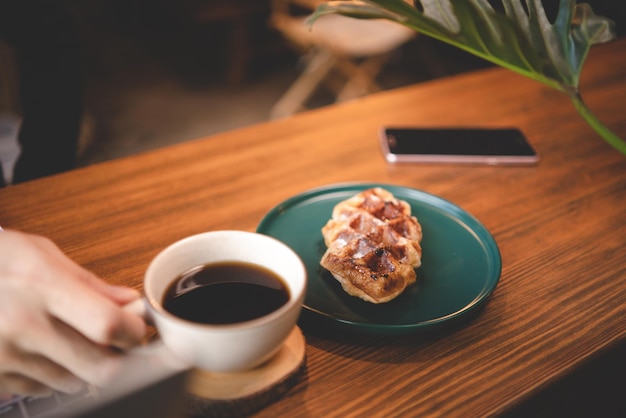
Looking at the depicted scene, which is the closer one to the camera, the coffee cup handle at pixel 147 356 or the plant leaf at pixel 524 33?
the coffee cup handle at pixel 147 356

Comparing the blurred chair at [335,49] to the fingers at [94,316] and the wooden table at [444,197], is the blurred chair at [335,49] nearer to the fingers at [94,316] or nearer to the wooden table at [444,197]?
the wooden table at [444,197]

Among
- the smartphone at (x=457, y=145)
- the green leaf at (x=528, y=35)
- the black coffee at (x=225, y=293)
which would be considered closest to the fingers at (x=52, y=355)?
the black coffee at (x=225, y=293)

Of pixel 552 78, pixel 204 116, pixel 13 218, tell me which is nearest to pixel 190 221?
pixel 13 218

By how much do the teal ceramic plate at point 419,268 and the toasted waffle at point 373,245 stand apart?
0.02 meters

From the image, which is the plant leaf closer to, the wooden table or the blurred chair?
the wooden table

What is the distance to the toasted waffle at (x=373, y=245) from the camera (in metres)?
0.83

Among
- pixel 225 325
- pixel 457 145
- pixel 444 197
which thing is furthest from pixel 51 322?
pixel 457 145

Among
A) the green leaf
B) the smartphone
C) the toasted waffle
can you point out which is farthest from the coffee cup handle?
the smartphone

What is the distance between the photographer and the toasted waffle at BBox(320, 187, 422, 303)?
2.72 ft

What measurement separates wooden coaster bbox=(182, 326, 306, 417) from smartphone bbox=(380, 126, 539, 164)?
0.68 metres

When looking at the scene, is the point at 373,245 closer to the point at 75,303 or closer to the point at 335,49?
the point at 75,303

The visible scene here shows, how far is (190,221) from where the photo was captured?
1038 millimetres

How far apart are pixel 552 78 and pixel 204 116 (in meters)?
2.69

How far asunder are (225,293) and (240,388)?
0.40 ft
